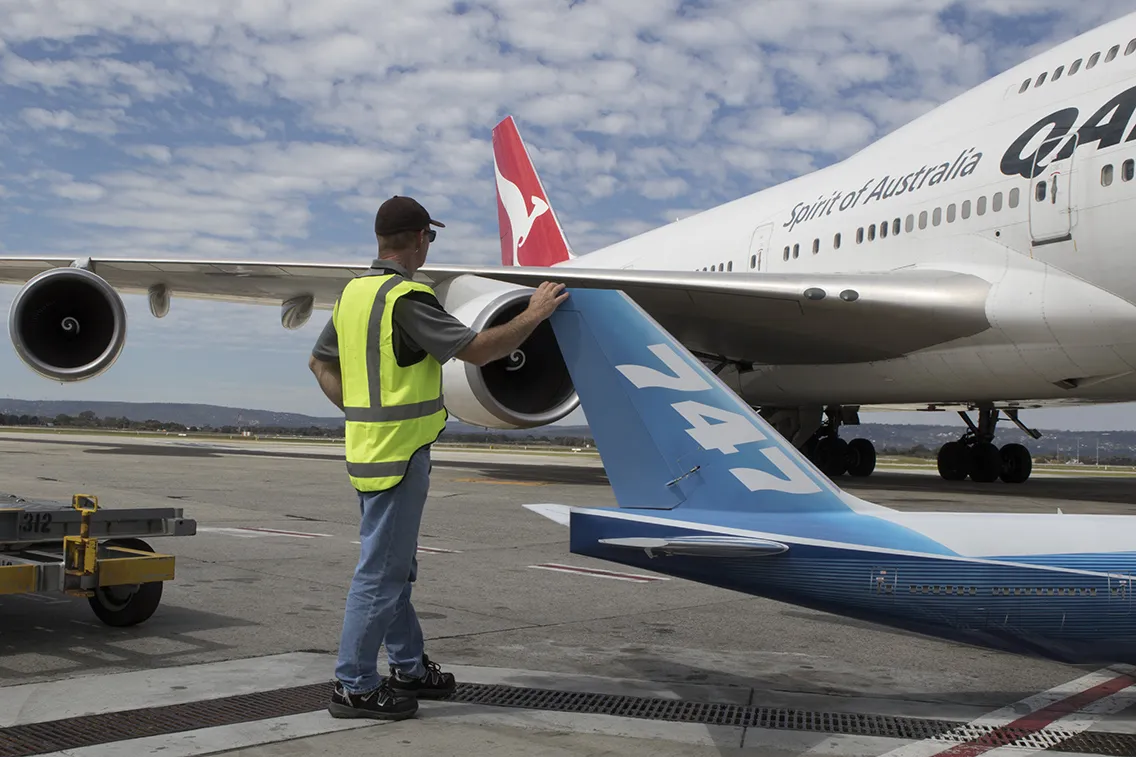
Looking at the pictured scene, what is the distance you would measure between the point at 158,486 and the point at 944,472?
1359 centimetres

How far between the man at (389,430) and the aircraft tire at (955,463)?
17.3 m

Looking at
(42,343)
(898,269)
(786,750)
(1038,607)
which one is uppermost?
(898,269)

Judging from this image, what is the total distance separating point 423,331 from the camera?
3.71 metres

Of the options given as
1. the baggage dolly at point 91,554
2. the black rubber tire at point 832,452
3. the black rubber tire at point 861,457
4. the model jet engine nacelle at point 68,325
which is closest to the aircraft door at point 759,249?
the black rubber tire at point 832,452

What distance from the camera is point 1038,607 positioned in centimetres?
366

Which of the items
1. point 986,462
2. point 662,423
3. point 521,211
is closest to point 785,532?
point 662,423

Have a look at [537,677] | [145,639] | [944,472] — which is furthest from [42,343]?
[944,472]

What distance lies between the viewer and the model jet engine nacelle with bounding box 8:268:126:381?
1395 centimetres

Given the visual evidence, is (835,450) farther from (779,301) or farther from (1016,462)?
(779,301)

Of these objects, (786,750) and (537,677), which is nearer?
(786,750)

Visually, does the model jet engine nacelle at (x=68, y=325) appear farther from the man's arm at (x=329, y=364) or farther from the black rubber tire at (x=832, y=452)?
the black rubber tire at (x=832, y=452)

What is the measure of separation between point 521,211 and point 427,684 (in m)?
20.2

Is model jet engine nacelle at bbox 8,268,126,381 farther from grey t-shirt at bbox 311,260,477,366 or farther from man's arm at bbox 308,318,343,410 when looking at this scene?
grey t-shirt at bbox 311,260,477,366

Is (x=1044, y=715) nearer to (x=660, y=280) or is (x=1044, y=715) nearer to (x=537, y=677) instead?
(x=537, y=677)
